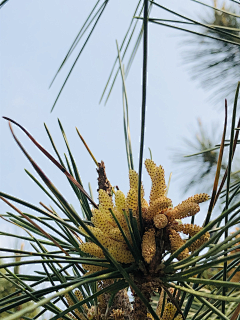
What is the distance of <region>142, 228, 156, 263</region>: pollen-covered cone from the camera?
1.34 ft

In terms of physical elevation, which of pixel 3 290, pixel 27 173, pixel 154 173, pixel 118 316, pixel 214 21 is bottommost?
pixel 118 316

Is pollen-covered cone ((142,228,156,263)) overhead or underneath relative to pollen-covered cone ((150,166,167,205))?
underneath

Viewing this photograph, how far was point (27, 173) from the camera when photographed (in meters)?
0.53

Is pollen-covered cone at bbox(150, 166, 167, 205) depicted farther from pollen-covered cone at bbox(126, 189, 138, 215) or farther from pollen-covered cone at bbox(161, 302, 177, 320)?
pollen-covered cone at bbox(161, 302, 177, 320)

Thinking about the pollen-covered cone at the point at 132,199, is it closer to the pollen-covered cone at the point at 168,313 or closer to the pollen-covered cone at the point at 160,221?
the pollen-covered cone at the point at 160,221

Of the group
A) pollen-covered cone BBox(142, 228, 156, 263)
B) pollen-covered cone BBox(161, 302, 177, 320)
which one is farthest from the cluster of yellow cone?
pollen-covered cone BBox(161, 302, 177, 320)

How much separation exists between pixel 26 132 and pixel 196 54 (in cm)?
250

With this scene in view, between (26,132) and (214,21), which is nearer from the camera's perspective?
(26,132)

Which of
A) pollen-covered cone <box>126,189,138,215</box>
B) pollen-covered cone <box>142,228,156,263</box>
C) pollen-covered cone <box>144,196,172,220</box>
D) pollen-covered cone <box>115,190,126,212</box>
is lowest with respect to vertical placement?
pollen-covered cone <box>142,228,156,263</box>

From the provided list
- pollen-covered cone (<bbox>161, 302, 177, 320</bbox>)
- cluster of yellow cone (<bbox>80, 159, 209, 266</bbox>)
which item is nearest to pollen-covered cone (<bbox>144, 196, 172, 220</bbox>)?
cluster of yellow cone (<bbox>80, 159, 209, 266</bbox>)

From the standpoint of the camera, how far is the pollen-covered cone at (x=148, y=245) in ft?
1.34

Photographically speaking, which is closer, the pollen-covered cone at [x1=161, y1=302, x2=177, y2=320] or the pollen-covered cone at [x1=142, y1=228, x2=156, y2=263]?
the pollen-covered cone at [x1=142, y1=228, x2=156, y2=263]

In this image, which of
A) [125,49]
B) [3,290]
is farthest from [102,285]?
[3,290]

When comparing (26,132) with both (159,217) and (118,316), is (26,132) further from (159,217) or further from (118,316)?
(118,316)
